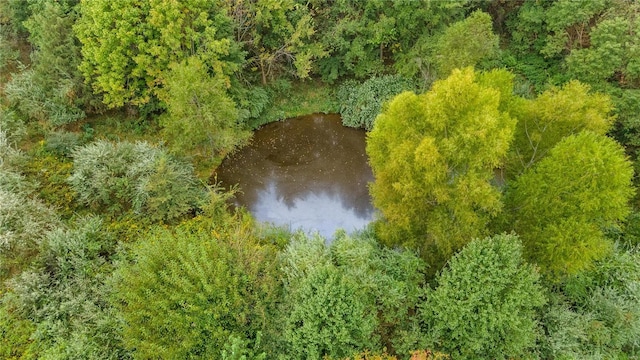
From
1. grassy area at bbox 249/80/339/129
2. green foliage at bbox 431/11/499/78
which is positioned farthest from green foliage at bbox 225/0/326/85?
green foliage at bbox 431/11/499/78

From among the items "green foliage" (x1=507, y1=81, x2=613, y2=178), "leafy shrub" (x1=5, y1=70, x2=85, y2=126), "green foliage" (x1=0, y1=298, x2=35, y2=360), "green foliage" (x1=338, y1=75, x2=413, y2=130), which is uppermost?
"green foliage" (x1=338, y1=75, x2=413, y2=130)

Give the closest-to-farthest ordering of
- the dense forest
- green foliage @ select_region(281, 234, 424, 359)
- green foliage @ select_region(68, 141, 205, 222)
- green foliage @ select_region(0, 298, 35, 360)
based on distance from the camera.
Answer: green foliage @ select_region(281, 234, 424, 359) → the dense forest → green foliage @ select_region(0, 298, 35, 360) → green foliage @ select_region(68, 141, 205, 222)

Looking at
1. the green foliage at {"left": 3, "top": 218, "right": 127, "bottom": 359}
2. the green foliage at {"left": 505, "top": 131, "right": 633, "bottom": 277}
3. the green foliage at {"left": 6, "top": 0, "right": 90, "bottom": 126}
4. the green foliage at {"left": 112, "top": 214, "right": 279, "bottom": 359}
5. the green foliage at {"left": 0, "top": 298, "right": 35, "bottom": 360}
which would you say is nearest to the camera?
the green foliage at {"left": 112, "top": 214, "right": 279, "bottom": 359}

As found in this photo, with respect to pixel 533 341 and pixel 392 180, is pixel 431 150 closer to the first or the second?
pixel 392 180

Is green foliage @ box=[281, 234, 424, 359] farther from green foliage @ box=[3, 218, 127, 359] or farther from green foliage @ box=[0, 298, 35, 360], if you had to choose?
green foliage @ box=[0, 298, 35, 360]

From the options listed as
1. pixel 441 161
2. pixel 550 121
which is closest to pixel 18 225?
pixel 441 161

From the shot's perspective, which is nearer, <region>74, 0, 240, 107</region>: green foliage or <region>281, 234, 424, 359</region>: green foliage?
<region>281, 234, 424, 359</region>: green foliage

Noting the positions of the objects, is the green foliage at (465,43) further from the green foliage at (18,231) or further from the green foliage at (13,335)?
the green foliage at (13,335)
